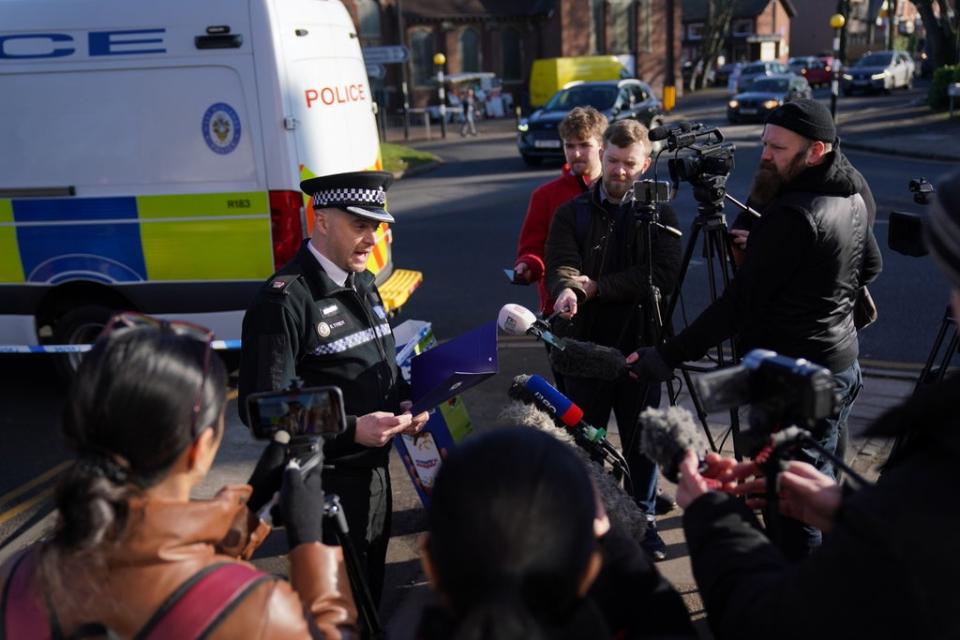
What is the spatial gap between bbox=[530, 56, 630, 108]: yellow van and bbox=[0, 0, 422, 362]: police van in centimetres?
2506

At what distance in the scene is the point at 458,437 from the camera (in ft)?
10.6

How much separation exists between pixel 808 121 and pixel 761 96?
82.9ft

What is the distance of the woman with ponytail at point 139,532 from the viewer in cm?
150

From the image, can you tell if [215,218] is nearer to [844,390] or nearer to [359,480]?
[359,480]

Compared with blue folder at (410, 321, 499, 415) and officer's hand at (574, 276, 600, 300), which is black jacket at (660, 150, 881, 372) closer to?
blue folder at (410, 321, 499, 415)

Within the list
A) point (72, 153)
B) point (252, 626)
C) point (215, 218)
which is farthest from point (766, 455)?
point (72, 153)

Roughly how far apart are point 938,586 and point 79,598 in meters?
1.38

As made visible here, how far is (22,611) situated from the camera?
1.54 meters

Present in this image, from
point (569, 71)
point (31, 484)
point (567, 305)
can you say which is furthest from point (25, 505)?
point (569, 71)

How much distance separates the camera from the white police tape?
573 cm

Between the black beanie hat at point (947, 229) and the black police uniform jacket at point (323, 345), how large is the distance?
1584 millimetres

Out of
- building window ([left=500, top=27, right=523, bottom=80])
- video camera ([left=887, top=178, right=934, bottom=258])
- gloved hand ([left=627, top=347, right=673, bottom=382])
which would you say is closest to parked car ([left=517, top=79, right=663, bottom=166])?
video camera ([left=887, top=178, right=934, bottom=258])

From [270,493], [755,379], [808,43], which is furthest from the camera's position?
[808,43]

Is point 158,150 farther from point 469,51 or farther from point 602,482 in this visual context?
point 469,51
